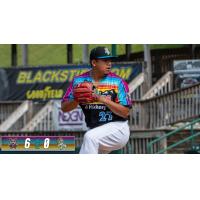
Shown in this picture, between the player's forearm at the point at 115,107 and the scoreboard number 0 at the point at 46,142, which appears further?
the scoreboard number 0 at the point at 46,142

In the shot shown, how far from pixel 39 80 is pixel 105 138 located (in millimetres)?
15000

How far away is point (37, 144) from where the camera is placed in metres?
10.8

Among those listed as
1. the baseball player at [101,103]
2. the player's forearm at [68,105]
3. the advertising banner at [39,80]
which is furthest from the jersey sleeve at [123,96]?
the advertising banner at [39,80]

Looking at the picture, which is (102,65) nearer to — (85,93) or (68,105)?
(85,93)

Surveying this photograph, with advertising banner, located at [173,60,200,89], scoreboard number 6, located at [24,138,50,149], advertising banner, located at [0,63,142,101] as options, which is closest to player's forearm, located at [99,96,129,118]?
scoreboard number 6, located at [24,138,50,149]

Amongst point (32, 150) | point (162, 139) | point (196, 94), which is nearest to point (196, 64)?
point (196, 94)

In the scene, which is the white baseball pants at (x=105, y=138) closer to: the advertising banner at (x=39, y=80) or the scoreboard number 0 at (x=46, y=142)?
the scoreboard number 0 at (x=46, y=142)

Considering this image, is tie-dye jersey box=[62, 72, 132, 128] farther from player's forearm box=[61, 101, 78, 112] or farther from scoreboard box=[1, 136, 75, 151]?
scoreboard box=[1, 136, 75, 151]

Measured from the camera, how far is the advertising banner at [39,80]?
23.7m

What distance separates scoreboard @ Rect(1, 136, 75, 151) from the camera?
34.6 ft

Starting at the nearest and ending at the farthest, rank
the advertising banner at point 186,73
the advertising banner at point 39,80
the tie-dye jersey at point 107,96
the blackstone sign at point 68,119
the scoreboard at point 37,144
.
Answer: the tie-dye jersey at point 107,96
the scoreboard at point 37,144
the blackstone sign at point 68,119
the advertising banner at point 186,73
the advertising banner at point 39,80

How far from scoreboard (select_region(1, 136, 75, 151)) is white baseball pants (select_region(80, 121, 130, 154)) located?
985 millimetres

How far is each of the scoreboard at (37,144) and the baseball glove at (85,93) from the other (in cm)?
104

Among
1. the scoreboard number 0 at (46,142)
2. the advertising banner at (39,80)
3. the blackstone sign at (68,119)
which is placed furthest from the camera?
the advertising banner at (39,80)
